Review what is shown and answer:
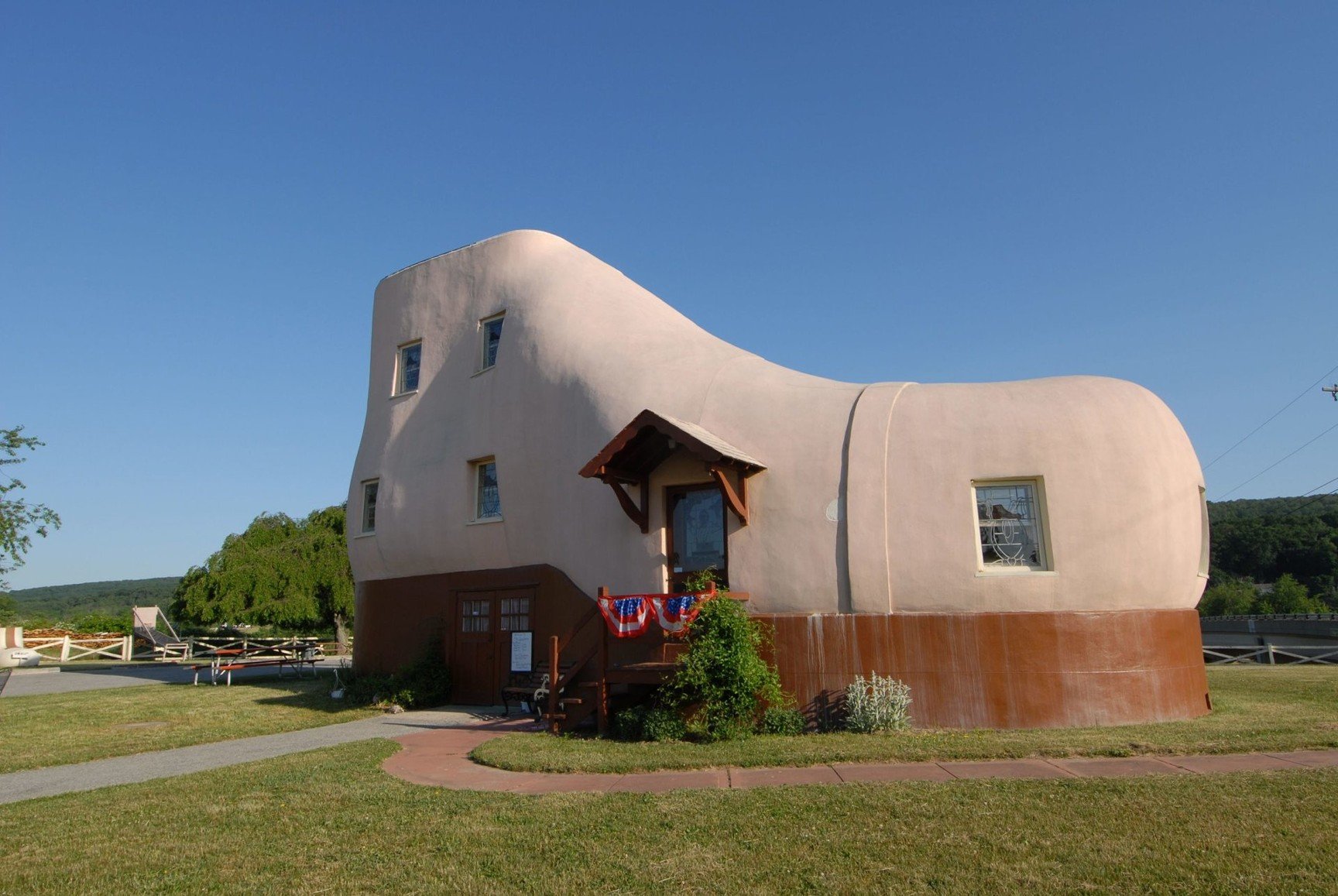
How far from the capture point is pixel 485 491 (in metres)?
17.6

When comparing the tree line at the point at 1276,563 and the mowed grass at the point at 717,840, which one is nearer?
the mowed grass at the point at 717,840

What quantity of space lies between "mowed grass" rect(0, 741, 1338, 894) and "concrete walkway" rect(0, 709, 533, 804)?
166 cm

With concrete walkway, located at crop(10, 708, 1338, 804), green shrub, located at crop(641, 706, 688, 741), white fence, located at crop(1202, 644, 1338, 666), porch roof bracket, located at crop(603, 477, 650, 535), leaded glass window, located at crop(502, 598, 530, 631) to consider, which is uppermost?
porch roof bracket, located at crop(603, 477, 650, 535)

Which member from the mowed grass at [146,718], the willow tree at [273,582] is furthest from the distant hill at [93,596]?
the mowed grass at [146,718]

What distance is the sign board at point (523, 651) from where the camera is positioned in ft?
52.7

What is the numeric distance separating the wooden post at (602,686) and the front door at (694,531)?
1.39 metres

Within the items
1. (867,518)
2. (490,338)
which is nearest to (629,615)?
(867,518)

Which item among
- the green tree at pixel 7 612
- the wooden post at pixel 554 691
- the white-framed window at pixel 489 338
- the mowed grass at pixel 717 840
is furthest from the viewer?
the green tree at pixel 7 612

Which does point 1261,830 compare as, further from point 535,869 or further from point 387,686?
point 387,686

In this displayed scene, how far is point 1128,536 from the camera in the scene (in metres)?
11.5

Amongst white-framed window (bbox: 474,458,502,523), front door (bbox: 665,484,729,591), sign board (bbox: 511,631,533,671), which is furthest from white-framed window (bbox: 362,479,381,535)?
front door (bbox: 665,484,729,591)

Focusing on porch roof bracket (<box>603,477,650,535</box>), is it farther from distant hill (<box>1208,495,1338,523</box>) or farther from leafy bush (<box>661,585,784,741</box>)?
distant hill (<box>1208,495,1338,523</box>)

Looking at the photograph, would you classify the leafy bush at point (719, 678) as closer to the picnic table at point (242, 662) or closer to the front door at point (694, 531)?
the front door at point (694, 531)

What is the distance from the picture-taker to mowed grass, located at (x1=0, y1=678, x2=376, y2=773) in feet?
42.2
